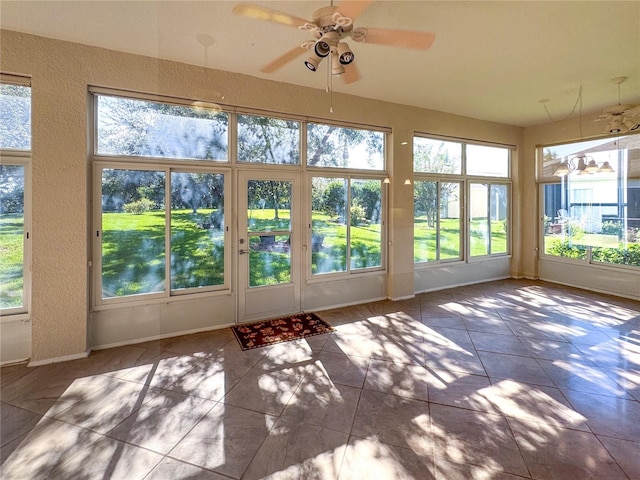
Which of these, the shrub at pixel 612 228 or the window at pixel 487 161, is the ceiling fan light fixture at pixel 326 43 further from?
the shrub at pixel 612 228

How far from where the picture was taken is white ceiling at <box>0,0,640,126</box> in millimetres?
2551

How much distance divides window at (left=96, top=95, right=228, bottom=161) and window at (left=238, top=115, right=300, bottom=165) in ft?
0.78

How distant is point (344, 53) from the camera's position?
86.4 inches

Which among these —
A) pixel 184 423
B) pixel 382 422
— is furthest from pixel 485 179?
pixel 184 423

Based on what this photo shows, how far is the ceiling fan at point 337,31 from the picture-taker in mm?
1886

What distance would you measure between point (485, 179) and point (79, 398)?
684 cm

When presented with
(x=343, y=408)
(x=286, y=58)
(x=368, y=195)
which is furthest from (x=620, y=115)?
(x=343, y=408)

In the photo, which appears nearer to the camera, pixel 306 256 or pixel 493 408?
pixel 493 408

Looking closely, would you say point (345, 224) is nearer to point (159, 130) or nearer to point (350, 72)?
point (350, 72)

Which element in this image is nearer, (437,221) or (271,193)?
(271,193)

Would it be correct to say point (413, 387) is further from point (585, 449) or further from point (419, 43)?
point (419, 43)

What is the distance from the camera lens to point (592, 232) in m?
5.48

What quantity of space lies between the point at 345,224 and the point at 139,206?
276cm

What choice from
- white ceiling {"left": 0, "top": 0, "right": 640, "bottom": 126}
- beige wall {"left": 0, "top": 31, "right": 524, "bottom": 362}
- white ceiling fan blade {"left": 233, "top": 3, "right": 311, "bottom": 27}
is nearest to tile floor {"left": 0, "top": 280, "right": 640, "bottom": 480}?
beige wall {"left": 0, "top": 31, "right": 524, "bottom": 362}
